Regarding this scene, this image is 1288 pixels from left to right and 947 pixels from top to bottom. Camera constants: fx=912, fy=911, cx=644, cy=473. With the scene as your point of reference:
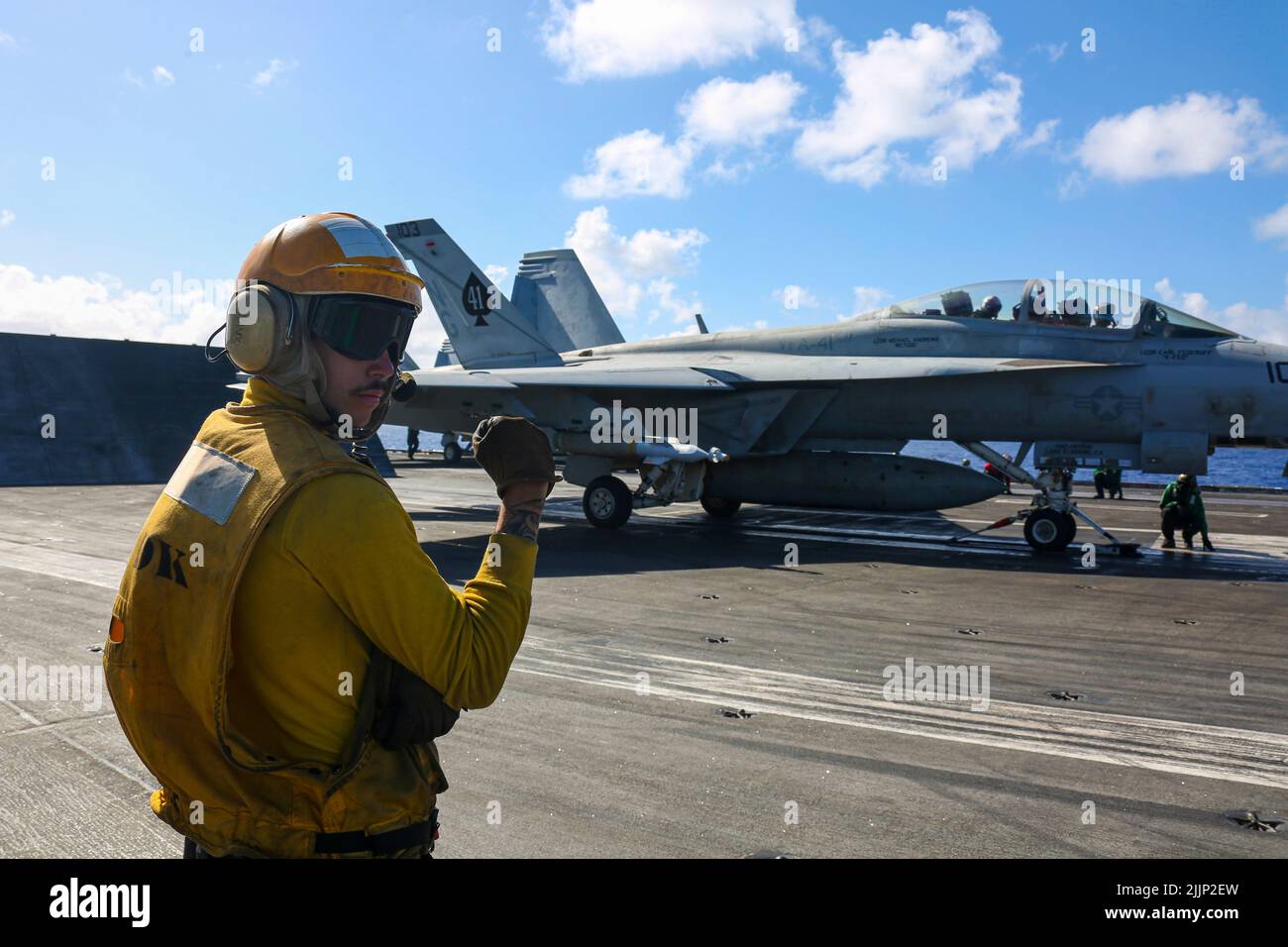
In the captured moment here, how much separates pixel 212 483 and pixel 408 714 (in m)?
0.64

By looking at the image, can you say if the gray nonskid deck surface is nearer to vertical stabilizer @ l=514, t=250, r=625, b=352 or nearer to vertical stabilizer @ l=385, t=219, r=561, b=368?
vertical stabilizer @ l=385, t=219, r=561, b=368

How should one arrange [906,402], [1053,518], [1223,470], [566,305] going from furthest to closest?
1. [1223,470]
2. [566,305]
3. [906,402]
4. [1053,518]

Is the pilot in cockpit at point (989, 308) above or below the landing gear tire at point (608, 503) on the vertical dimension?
above

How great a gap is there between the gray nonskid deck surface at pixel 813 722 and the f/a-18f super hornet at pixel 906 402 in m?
2.90

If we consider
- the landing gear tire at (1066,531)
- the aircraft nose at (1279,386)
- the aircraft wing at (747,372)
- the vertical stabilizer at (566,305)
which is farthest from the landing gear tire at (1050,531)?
the vertical stabilizer at (566,305)

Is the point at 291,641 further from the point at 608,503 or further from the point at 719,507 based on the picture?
the point at 719,507

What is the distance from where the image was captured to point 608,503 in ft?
57.0

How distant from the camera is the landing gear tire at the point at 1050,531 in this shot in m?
14.8

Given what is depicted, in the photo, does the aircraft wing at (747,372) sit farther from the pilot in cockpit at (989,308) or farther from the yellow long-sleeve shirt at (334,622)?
the yellow long-sleeve shirt at (334,622)

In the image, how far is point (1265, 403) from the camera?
44.9ft

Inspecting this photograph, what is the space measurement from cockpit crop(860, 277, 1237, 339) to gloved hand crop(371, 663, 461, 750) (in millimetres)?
15493

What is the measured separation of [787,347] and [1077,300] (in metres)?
5.60

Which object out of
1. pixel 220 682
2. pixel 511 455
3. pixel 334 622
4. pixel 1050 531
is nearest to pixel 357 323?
pixel 511 455
